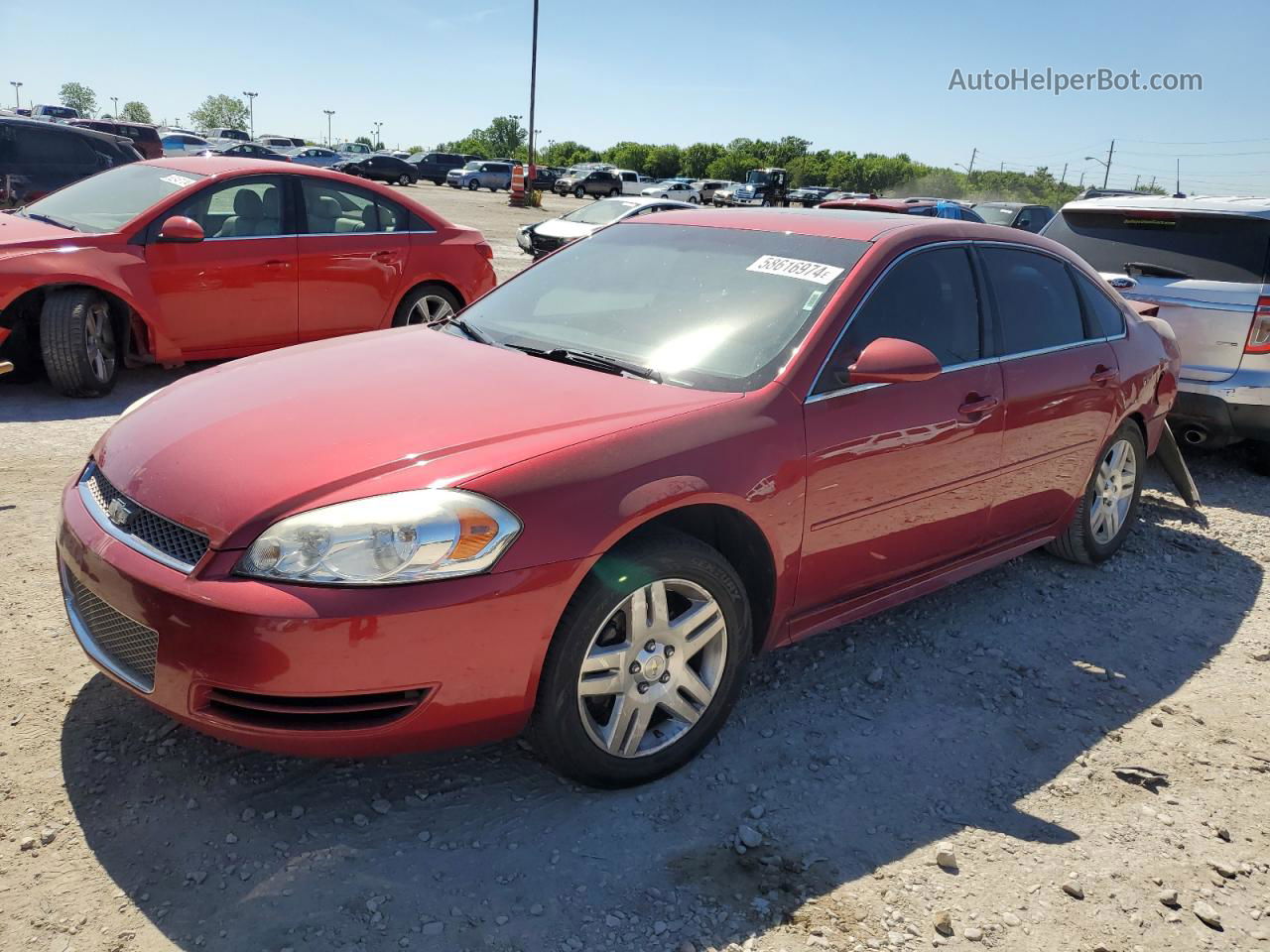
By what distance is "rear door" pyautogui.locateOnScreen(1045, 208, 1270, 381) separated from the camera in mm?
6227

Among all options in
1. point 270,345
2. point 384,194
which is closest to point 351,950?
point 270,345

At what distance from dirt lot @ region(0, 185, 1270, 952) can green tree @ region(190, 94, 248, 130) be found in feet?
432

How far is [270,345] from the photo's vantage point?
23.5 feet

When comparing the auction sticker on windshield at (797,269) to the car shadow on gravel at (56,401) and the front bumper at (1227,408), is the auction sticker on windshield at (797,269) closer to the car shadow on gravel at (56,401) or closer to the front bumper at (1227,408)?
the front bumper at (1227,408)

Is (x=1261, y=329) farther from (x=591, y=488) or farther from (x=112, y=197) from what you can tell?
(x=112, y=197)

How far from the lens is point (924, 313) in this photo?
3650mm

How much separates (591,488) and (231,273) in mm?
5186

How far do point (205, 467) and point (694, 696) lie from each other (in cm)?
149

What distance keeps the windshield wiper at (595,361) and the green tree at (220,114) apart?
131 meters

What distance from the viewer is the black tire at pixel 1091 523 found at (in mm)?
4688

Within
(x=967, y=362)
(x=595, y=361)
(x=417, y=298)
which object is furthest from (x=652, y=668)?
(x=417, y=298)

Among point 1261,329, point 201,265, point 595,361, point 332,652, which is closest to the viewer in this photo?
point 332,652

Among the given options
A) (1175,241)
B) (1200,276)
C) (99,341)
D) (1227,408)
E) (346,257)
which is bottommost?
(99,341)

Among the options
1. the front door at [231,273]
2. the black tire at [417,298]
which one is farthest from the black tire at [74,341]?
the black tire at [417,298]
